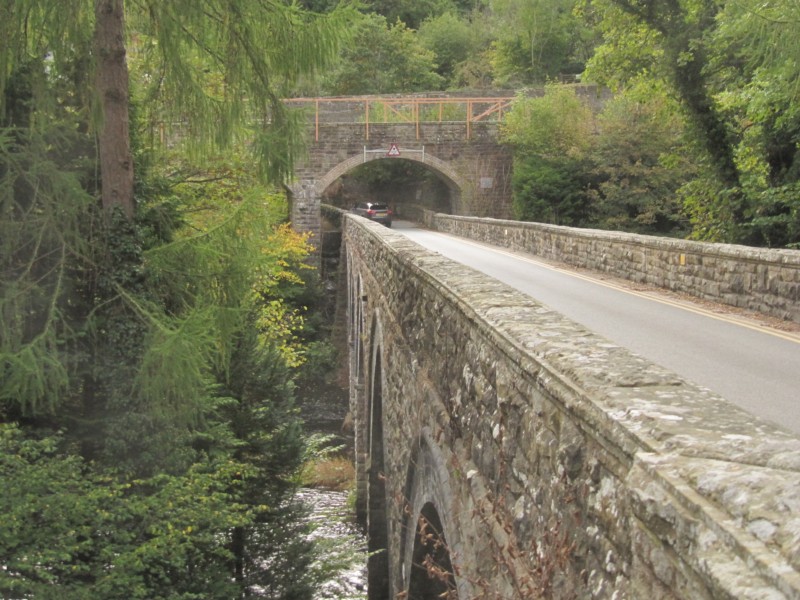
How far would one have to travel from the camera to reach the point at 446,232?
34.8 m

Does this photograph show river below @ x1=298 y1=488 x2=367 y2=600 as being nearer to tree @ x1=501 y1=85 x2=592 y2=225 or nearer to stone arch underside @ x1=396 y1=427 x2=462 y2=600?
stone arch underside @ x1=396 y1=427 x2=462 y2=600

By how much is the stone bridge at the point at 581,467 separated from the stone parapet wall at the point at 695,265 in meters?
5.04

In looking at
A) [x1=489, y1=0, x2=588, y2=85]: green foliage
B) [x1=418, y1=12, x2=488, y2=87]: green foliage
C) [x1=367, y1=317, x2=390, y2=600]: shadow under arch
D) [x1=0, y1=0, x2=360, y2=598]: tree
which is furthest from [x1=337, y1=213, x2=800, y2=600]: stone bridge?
[x1=418, y1=12, x2=488, y2=87]: green foliage

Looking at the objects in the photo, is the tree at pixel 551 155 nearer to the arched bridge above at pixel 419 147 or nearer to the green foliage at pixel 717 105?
the arched bridge above at pixel 419 147

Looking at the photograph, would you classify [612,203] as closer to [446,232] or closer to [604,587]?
[446,232]

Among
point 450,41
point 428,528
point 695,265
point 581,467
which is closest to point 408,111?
point 450,41

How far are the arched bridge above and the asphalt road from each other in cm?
2329

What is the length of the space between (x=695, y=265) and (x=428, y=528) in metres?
6.44

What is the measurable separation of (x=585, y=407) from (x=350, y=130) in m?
35.1

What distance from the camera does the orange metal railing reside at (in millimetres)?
37625

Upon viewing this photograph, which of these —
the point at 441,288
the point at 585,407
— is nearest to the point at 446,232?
the point at 441,288

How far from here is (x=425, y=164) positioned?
37875 mm

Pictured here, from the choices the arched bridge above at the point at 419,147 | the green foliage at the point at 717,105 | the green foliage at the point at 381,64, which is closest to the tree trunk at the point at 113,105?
the green foliage at the point at 717,105

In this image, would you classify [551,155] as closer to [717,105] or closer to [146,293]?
[717,105]
